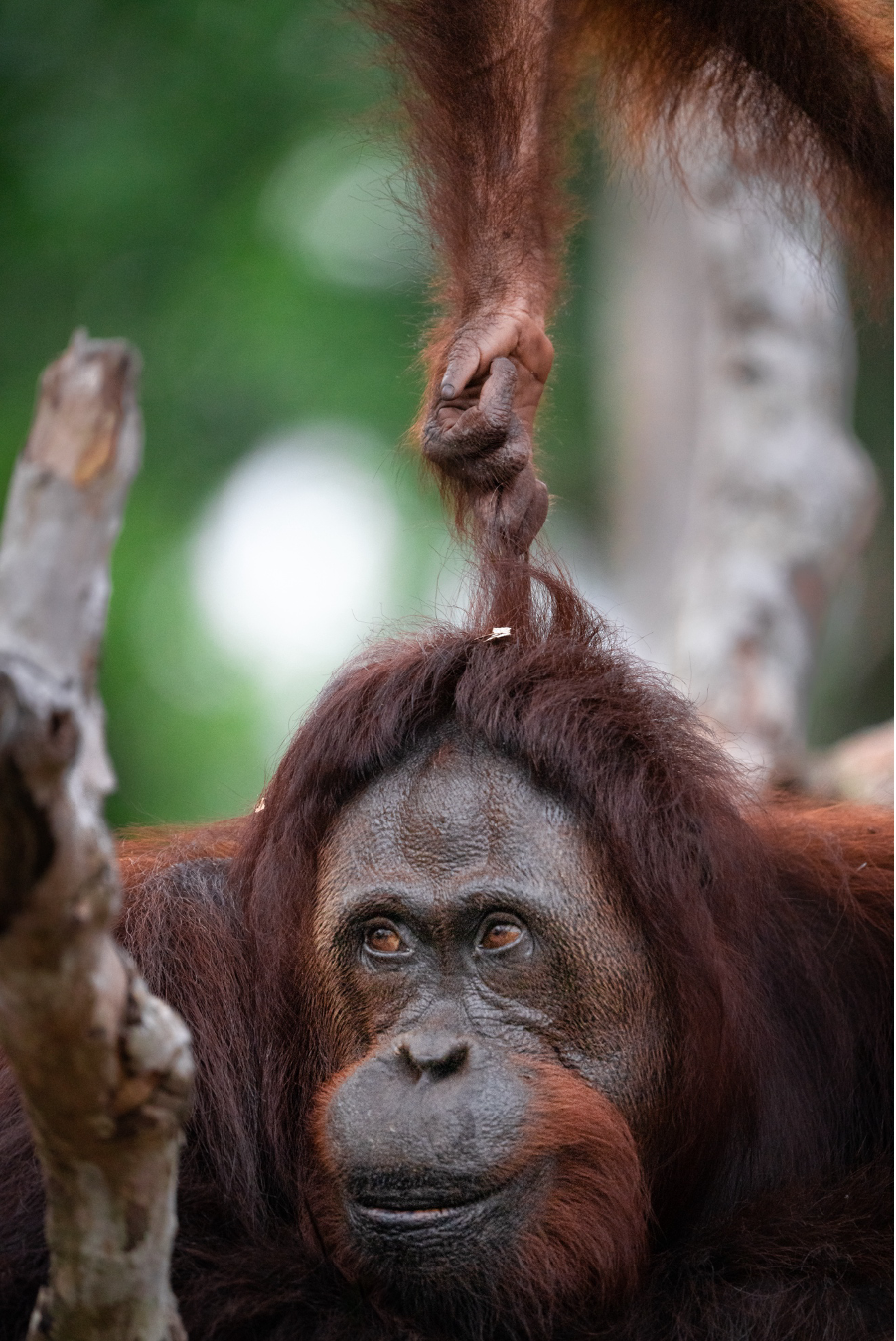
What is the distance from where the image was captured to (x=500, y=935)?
2.46m

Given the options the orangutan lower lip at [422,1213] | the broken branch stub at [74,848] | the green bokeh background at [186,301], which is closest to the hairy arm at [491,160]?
the orangutan lower lip at [422,1213]

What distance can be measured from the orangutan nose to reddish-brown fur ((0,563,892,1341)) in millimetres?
148

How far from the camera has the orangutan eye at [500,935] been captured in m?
2.45

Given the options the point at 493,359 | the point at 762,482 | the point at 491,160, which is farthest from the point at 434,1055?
the point at 762,482

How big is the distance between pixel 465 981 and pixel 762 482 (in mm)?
3259

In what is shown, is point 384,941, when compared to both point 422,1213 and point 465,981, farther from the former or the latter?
point 422,1213

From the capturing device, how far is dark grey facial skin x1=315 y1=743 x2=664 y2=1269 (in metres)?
2.23

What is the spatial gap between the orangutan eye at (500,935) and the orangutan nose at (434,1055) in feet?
0.64

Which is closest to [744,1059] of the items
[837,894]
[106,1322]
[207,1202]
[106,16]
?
[837,894]

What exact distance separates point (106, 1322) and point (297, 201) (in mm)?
8568

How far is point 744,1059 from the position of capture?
2652 mm

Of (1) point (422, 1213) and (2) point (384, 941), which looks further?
(2) point (384, 941)

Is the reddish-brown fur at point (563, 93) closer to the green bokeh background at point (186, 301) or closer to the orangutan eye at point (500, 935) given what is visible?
the orangutan eye at point (500, 935)

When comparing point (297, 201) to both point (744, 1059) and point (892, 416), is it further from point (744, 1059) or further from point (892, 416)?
point (744, 1059)
